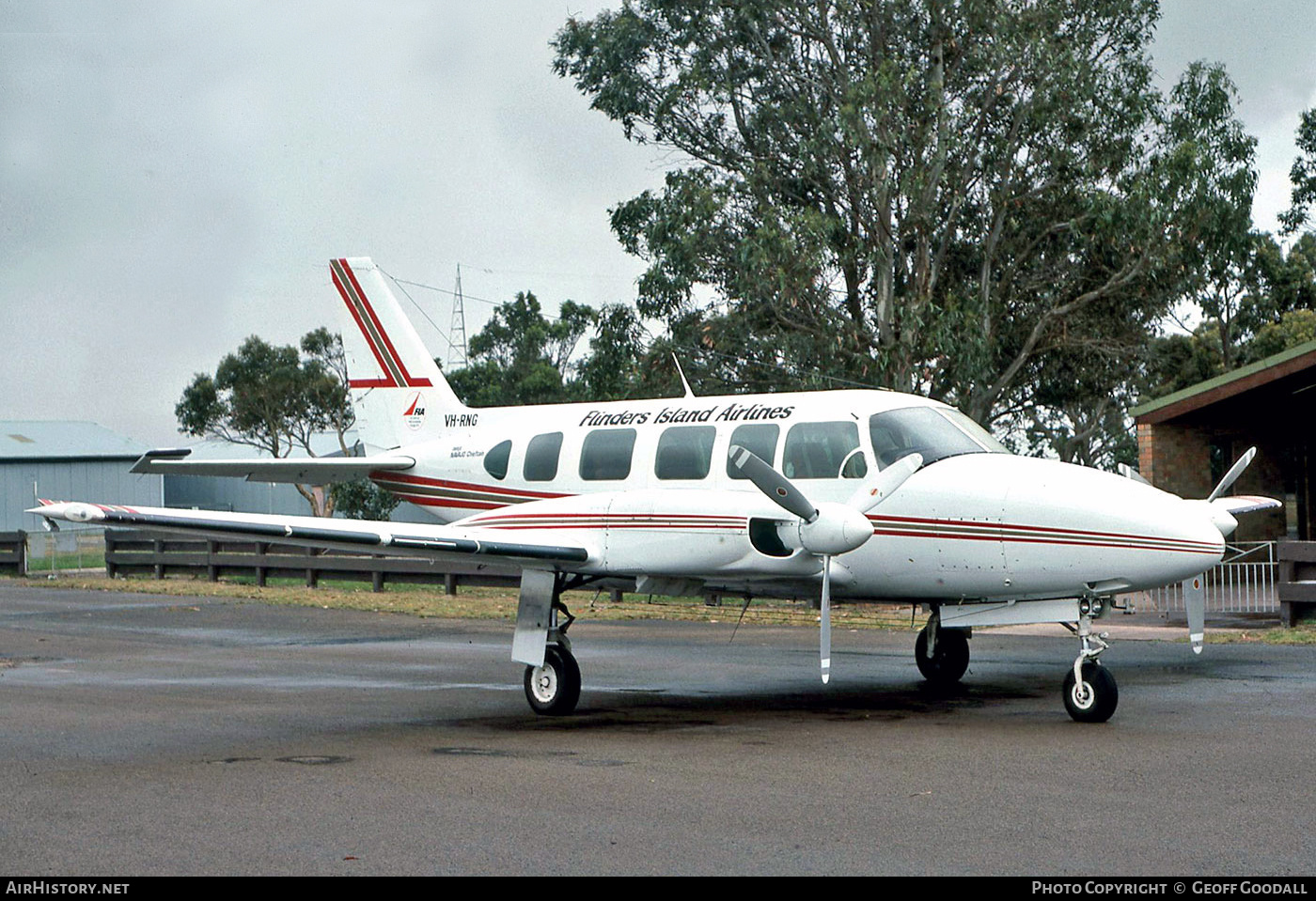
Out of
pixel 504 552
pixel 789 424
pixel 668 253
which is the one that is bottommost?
pixel 504 552

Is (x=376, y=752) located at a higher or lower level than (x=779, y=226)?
lower

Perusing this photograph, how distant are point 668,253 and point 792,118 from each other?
14.4 feet

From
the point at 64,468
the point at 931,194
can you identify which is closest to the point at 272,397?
the point at 64,468

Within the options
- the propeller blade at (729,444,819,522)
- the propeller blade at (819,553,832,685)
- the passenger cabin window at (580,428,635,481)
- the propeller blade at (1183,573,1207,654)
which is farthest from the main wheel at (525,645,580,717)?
the propeller blade at (1183,573,1207,654)

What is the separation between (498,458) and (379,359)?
3.20m

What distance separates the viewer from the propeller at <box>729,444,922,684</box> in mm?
10461

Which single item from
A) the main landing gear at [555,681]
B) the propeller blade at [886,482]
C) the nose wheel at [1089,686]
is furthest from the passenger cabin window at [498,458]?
the nose wheel at [1089,686]

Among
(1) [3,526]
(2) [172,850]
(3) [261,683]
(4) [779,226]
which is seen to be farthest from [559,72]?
(1) [3,526]

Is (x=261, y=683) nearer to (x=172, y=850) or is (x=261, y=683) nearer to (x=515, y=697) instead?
(x=515, y=697)

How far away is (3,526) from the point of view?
61.9 meters

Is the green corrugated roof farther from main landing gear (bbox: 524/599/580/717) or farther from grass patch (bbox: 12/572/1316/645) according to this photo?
main landing gear (bbox: 524/599/580/717)

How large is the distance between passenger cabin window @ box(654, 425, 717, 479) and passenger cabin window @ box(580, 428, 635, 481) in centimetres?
36

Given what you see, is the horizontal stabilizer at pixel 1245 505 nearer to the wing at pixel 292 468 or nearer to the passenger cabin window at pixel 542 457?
the passenger cabin window at pixel 542 457

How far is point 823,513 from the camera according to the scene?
35.0 ft
